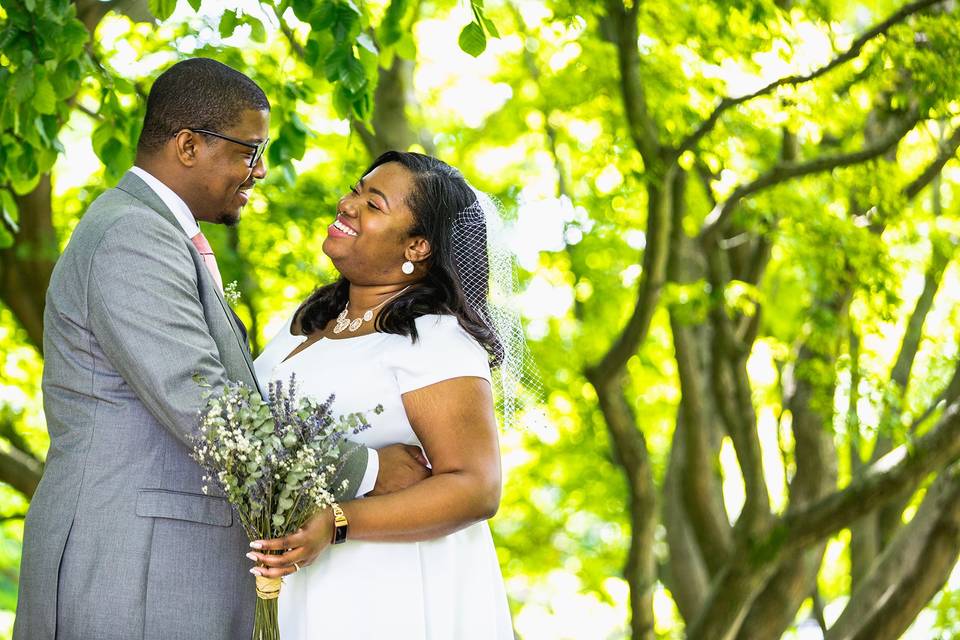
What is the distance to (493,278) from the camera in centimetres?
368

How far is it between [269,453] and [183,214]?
0.84 m

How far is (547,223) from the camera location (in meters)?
8.98

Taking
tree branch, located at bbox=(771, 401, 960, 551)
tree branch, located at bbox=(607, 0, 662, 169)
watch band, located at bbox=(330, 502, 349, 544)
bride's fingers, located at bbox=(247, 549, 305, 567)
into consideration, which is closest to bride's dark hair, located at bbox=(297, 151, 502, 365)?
watch band, located at bbox=(330, 502, 349, 544)

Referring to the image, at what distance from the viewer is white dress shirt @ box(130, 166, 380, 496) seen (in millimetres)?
3100

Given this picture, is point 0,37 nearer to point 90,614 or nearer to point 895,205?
point 90,614

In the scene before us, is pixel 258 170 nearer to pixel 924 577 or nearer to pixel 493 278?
pixel 493 278

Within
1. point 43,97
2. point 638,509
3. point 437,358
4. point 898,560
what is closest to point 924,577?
point 898,560

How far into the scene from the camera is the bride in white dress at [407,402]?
10.2 ft

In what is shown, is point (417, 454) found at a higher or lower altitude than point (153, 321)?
lower

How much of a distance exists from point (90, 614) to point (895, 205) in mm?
5906

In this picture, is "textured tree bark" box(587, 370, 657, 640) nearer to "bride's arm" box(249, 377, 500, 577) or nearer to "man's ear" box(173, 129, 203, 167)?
"bride's arm" box(249, 377, 500, 577)

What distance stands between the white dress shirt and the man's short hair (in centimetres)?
9

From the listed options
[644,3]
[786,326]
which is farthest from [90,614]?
[786,326]

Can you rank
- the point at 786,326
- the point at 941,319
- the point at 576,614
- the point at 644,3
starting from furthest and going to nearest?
the point at 576,614, the point at 786,326, the point at 941,319, the point at 644,3
